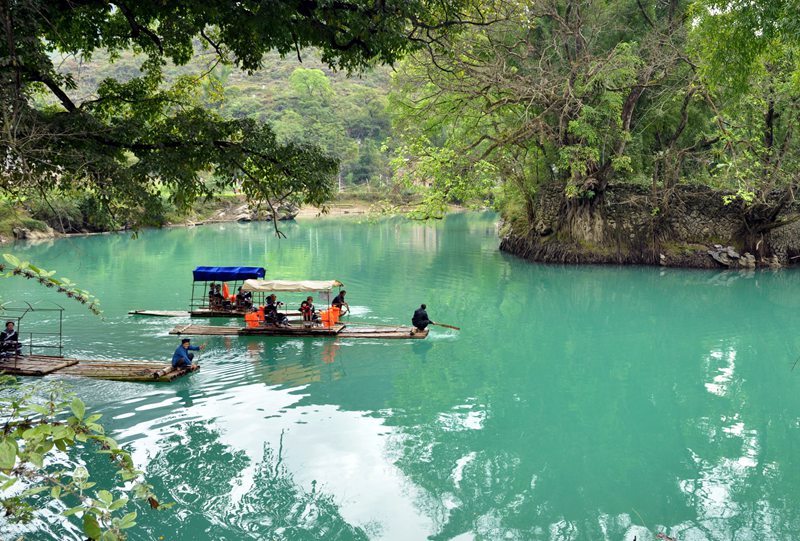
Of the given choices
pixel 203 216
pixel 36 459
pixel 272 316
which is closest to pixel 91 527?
pixel 36 459

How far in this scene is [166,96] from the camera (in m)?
13.2

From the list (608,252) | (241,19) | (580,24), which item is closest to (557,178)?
(608,252)

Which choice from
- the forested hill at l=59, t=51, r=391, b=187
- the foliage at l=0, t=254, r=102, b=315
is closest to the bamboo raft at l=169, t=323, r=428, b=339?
the foliage at l=0, t=254, r=102, b=315

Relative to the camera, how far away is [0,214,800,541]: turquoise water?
333 inches

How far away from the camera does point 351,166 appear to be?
91500 millimetres

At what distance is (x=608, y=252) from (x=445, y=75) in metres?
13.4

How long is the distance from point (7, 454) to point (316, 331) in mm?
14483

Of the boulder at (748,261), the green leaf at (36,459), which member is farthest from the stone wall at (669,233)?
the green leaf at (36,459)

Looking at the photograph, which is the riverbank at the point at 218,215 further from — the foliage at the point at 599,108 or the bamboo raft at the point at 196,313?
the foliage at the point at 599,108

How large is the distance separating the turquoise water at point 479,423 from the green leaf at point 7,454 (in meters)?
5.10

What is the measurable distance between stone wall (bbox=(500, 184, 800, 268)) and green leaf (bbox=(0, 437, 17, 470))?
31471 millimetres

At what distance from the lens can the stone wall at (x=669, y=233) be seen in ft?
105

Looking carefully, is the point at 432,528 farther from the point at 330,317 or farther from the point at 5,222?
the point at 5,222

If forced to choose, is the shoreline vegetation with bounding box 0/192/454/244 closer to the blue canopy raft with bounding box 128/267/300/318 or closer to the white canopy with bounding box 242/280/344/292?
the white canopy with bounding box 242/280/344/292
